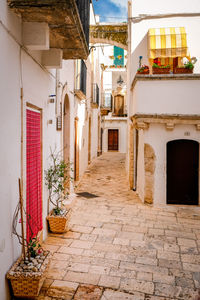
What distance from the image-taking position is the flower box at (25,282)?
11.1 feet

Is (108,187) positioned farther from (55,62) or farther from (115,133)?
(115,133)

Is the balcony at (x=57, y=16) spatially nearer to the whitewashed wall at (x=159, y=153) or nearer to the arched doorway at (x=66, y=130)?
the arched doorway at (x=66, y=130)

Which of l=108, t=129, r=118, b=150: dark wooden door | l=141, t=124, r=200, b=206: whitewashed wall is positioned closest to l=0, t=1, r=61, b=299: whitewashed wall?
l=141, t=124, r=200, b=206: whitewashed wall

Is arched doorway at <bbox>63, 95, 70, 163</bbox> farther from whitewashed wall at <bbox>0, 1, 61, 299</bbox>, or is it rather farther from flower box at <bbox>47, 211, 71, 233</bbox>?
whitewashed wall at <bbox>0, 1, 61, 299</bbox>

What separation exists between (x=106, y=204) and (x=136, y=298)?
483cm

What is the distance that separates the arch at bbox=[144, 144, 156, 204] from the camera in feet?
27.7

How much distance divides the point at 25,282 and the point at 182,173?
6318 mm

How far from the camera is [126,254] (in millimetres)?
4977

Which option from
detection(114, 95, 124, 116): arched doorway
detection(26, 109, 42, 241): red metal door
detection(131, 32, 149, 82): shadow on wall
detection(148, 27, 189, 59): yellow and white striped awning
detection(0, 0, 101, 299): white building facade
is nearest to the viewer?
detection(0, 0, 101, 299): white building facade

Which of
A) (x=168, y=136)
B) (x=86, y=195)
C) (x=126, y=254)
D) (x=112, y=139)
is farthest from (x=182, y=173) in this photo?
(x=112, y=139)

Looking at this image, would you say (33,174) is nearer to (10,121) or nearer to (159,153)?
(10,121)

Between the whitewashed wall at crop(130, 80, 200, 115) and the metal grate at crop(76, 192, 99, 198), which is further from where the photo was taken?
the metal grate at crop(76, 192, 99, 198)

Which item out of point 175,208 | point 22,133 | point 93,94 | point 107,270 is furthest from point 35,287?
point 93,94

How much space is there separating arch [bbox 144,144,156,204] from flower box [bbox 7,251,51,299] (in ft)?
17.9
